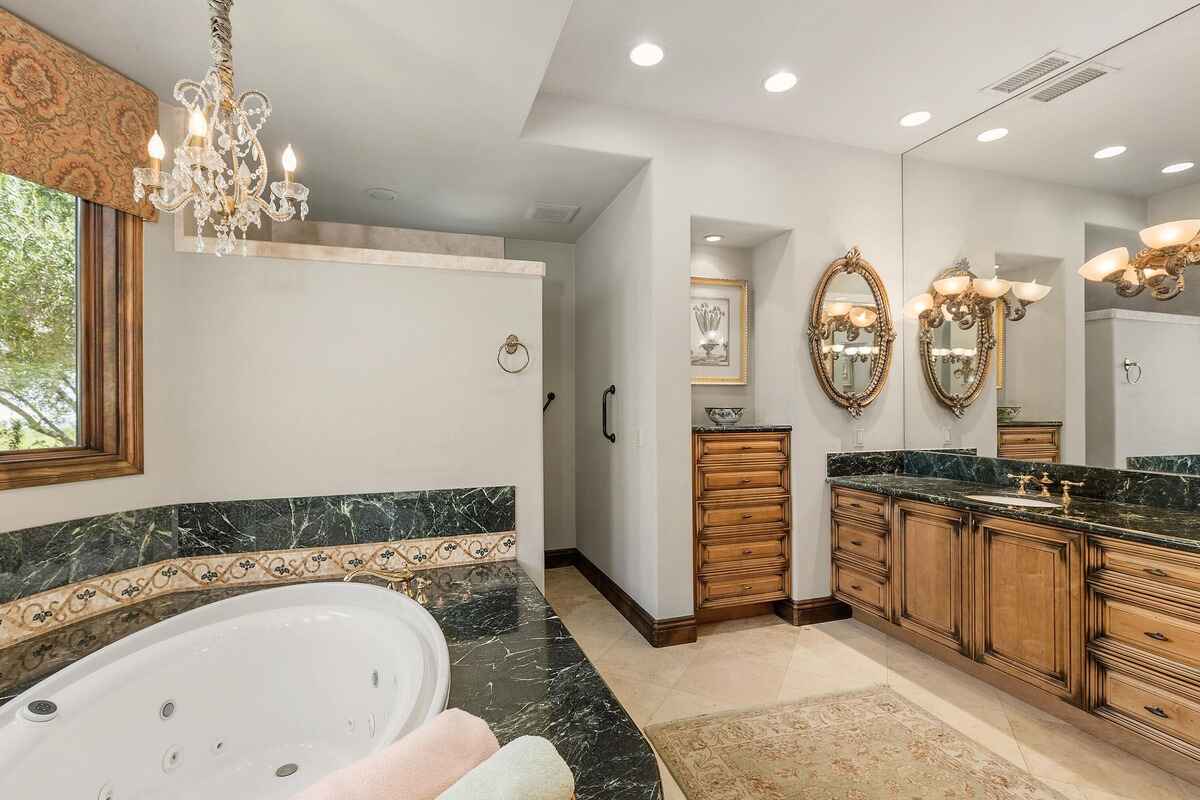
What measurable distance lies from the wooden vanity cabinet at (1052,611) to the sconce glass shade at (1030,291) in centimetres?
124

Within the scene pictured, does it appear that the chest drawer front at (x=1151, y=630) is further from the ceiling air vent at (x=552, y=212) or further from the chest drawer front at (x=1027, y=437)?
the ceiling air vent at (x=552, y=212)

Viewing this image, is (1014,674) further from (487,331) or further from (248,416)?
(248,416)

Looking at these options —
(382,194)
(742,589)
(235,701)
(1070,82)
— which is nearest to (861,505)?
(742,589)

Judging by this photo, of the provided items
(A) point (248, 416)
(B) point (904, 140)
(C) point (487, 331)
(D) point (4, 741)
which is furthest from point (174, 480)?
(B) point (904, 140)

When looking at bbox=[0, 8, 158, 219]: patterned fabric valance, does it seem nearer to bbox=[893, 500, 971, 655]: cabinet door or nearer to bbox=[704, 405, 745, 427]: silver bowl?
bbox=[704, 405, 745, 427]: silver bowl

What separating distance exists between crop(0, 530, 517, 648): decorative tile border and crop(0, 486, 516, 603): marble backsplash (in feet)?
0.09

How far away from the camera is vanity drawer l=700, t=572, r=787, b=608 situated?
316cm

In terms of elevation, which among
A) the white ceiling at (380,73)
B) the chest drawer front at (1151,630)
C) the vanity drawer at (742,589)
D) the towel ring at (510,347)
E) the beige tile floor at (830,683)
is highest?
the white ceiling at (380,73)

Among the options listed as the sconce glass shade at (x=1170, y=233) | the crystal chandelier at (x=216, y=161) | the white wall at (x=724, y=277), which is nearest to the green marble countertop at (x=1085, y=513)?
the white wall at (x=724, y=277)

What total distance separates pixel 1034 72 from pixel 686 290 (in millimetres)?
1912

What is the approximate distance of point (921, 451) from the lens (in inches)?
134

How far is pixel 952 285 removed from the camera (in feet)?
10.7

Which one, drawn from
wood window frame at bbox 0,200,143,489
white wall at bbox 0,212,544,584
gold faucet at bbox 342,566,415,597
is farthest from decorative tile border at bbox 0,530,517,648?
wood window frame at bbox 0,200,143,489

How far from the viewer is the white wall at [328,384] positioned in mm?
2281
